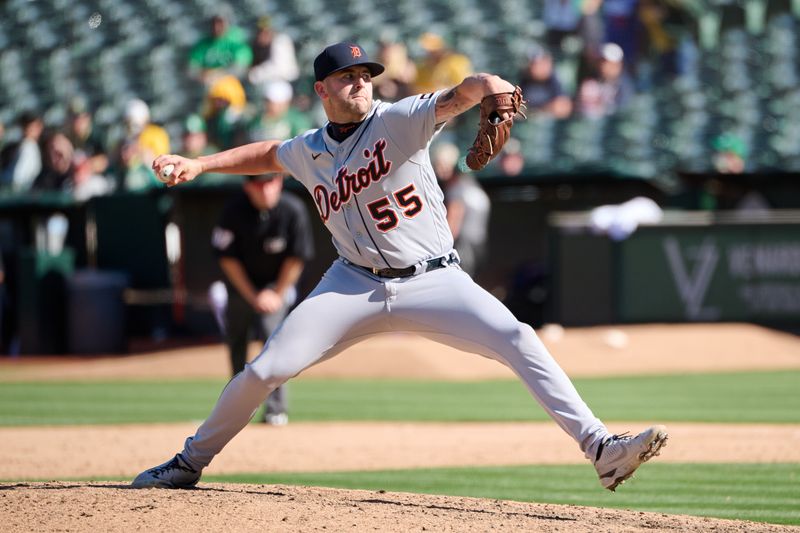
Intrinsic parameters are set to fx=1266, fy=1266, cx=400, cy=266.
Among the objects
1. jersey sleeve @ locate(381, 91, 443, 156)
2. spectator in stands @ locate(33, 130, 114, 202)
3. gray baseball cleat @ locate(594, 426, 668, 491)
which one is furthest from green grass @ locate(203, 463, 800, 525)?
spectator in stands @ locate(33, 130, 114, 202)

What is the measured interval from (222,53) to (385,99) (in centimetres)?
274

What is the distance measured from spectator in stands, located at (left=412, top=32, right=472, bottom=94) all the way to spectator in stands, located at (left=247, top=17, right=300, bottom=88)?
6.33 ft

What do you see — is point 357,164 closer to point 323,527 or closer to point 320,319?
point 320,319

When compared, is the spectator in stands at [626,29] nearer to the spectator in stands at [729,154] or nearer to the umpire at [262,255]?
the spectator in stands at [729,154]

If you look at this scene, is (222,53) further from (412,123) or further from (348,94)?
(412,123)

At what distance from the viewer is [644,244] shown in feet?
48.0

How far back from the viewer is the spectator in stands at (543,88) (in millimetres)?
17188

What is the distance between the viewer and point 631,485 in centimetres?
688

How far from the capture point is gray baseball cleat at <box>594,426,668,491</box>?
4.91 m

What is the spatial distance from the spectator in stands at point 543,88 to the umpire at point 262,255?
27.7 ft

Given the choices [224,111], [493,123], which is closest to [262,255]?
[493,123]

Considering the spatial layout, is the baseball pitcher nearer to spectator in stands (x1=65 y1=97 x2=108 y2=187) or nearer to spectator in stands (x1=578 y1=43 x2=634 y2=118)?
spectator in stands (x1=578 y1=43 x2=634 y2=118)

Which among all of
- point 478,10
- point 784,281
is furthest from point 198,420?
point 478,10

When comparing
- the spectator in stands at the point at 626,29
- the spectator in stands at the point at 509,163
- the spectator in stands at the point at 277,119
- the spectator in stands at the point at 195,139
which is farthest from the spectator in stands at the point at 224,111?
the spectator in stands at the point at 626,29
